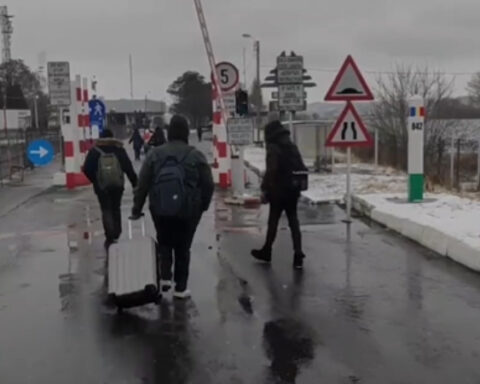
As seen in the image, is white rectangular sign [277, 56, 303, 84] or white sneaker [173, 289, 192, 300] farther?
white rectangular sign [277, 56, 303, 84]

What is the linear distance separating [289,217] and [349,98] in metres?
3.60

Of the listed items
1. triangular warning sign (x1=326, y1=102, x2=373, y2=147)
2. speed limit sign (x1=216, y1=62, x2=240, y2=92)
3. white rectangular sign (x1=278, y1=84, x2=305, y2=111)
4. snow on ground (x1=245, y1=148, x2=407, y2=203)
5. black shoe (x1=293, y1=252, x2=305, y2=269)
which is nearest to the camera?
black shoe (x1=293, y1=252, x2=305, y2=269)

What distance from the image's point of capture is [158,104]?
11025cm

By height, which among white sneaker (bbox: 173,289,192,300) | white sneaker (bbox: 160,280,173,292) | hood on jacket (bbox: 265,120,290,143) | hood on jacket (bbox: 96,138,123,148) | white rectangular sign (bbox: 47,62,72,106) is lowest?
white sneaker (bbox: 173,289,192,300)

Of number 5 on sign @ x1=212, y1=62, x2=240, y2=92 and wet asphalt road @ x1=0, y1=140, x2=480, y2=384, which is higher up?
number 5 on sign @ x1=212, y1=62, x2=240, y2=92

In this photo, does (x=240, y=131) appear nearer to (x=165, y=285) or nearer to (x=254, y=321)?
(x=165, y=285)

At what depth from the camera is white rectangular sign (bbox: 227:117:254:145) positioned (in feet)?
50.6

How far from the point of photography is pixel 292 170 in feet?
28.9

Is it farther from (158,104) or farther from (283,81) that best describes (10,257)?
(158,104)

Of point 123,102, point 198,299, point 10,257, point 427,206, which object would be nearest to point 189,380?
point 198,299

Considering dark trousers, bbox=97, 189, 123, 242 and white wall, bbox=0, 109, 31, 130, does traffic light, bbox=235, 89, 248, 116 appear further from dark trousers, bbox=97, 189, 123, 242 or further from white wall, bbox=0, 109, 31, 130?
white wall, bbox=0, 109, 31, 130

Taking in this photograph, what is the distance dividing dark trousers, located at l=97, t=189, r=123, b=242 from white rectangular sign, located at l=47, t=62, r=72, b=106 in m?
8.84

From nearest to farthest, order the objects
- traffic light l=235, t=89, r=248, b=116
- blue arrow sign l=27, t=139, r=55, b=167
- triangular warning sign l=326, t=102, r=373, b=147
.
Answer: triangular warning sign l=326, t=102, r=373, b=147, traffic light l=235, t=89, r=248, b=116, blue arrow sign l=27, t=139, r=55, b=167

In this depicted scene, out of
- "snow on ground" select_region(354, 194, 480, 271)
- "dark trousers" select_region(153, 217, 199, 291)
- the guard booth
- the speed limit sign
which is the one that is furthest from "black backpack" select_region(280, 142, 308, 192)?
the guard booth
